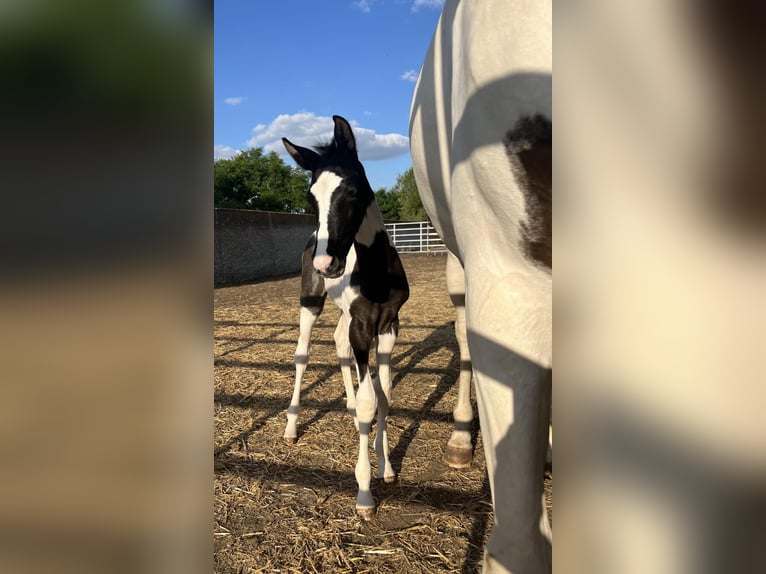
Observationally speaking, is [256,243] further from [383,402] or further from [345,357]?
[383,402]

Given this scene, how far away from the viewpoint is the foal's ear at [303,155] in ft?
10.1

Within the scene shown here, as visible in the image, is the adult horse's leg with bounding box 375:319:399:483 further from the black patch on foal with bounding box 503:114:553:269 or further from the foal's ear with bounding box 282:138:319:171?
the black patch on foal with bounding box 503:114:553:269

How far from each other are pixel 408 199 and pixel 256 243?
30029mm

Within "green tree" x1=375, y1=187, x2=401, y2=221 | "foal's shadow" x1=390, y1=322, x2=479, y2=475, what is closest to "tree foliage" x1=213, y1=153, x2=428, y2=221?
"green tree" x1=375, y1=187, x2=401, y2=221

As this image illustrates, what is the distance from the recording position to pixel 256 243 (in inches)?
606

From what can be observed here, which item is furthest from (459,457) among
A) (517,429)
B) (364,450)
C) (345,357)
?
(517,429)

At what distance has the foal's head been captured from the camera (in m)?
2.55

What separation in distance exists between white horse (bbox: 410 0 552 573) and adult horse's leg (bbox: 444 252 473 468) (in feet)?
5.58

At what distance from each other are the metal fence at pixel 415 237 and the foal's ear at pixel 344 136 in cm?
2142

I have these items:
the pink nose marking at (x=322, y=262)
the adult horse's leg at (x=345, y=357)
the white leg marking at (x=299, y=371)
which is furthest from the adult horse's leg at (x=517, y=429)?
the white leg marking at (x=299, y=371)
